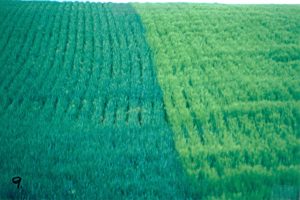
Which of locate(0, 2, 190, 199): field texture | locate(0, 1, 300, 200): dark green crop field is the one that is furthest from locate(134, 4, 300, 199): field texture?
locate(0, 2, 190, 199): field texture

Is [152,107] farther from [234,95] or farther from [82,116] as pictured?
[234,95]

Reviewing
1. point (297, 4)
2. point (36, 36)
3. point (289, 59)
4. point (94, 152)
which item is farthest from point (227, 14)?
point (94, 152)

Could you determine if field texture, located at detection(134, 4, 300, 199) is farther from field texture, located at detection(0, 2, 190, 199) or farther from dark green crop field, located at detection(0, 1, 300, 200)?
field texture, located at detection(0, 2, 190, 199)

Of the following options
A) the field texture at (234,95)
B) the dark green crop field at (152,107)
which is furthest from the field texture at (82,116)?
the field texture at (234,95)

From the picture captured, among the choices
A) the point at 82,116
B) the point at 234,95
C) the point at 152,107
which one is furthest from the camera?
the point at 234,95

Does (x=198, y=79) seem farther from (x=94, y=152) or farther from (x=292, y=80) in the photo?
(x=94, y=152)

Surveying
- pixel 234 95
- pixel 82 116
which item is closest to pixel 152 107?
pixel 82 116
